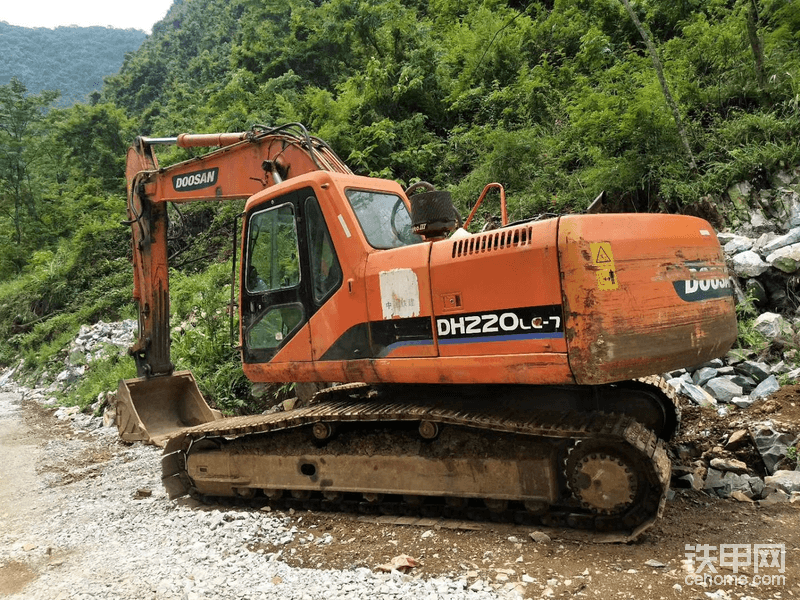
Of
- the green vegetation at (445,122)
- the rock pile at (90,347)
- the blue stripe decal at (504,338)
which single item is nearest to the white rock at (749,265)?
the green vegetation at (445,122)

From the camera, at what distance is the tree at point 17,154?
2311 cm

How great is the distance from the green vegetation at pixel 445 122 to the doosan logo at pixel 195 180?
0.67 m

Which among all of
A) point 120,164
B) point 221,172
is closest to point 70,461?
point 221,172

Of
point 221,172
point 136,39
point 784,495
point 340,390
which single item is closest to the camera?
point 784,495

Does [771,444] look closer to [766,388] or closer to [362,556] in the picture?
[766,388]

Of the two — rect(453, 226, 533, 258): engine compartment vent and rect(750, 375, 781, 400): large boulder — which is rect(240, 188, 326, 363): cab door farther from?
rect(750, 375, 781, 400): large boulder

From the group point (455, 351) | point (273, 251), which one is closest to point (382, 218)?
point (273, 251)

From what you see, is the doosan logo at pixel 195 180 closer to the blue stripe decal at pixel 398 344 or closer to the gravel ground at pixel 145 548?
the gravel ground at pixel 145 548

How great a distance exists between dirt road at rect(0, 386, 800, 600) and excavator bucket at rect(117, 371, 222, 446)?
6.07 feet

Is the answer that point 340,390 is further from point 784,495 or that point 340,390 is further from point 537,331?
point 784,495

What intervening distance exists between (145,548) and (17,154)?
80.7 ft

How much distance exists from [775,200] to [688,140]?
145 centimetres

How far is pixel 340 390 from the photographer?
184 inches

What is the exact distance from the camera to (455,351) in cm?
352
